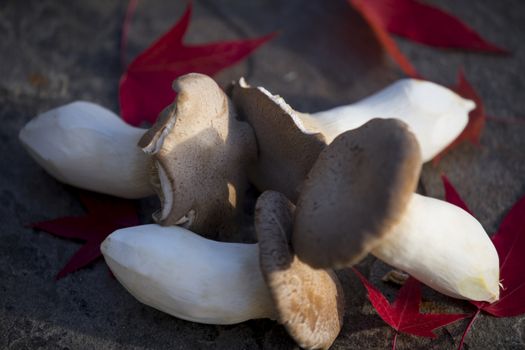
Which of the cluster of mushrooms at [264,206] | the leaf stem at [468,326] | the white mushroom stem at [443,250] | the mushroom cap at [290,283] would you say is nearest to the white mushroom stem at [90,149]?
the cluster of mushrooms at [264,206]

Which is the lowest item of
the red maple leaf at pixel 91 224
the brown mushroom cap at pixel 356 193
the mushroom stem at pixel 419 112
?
the red maple leaf at pixel 91 224

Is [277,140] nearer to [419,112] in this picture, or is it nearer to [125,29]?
[419,112]

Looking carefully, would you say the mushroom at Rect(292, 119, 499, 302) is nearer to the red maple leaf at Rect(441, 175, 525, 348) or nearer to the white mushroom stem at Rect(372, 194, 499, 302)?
the white mushroom stem at Rect(372, 194, 499, 302)

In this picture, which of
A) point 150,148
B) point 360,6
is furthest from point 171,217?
point 360,6

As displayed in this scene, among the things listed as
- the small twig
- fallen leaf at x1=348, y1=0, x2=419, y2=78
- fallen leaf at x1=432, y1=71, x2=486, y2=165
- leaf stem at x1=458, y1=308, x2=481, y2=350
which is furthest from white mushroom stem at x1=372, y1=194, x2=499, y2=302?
the small twig

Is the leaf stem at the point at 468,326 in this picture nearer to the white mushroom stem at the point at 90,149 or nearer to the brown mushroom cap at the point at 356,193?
the brown mushroom cap at the point at 356,193

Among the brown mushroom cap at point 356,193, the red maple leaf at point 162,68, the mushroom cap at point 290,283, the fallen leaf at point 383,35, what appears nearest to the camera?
the brown mushroom cap at point 356,193

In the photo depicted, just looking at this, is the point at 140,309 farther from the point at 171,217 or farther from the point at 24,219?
the point at 24,219
